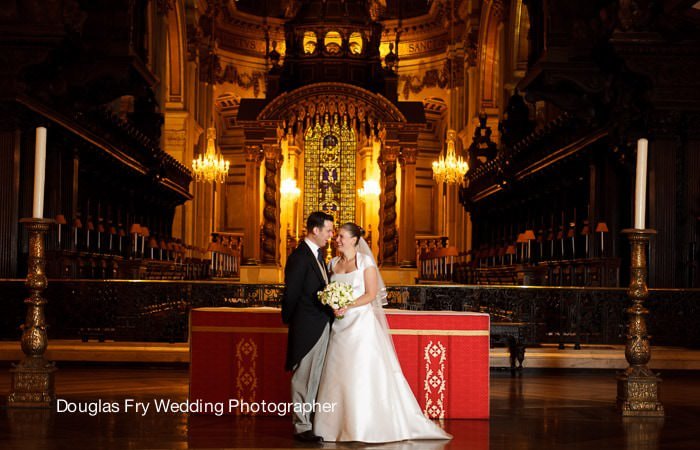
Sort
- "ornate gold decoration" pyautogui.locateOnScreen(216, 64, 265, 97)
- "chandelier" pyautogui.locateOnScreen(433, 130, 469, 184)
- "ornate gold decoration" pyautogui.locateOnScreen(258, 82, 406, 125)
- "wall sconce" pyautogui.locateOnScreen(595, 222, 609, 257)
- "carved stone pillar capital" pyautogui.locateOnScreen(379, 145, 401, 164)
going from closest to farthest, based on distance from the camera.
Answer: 1. "wall sconce" pyautogui.locateOnScreen(595, 222, 609, 257)
2. "chandelier" pyautogui.locateOnScreen(433, 130, 469, 184)
3. "ornate gold decoration" pyautogui.locateOnScreen(258, 82, 406, 125)
4. "carved stone pillar capital" pyautogui.locateOnScreen(379, 145, 401, 164)
5. "ornate gold decoration" pyautogui.locateOnScreen(216, 64, 265, 97)

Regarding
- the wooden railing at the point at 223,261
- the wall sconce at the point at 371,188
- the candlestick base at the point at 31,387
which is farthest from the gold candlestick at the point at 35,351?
the wall sconce at the point at 371,188

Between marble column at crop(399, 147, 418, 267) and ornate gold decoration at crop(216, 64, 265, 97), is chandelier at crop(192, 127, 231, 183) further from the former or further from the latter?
ornate gold decoration at crop(216, 64, 265, 97)

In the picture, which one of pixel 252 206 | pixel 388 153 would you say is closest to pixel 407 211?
pixel 388 153

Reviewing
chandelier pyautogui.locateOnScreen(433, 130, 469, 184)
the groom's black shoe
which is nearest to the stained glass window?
chandelier pyautogui.locateOnScreen(433, 130, 469, 184)

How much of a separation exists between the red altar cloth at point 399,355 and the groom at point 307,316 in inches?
49.5

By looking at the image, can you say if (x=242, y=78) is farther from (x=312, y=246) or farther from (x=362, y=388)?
(x=362, y=388)

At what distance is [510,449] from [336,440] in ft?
3.96

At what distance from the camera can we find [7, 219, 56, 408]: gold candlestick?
317 inches

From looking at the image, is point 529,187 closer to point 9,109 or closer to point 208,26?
point 9,109

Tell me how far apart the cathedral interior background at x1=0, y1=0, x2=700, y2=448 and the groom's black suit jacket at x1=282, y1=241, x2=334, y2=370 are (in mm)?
2613

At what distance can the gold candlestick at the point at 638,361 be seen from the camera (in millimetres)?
8141

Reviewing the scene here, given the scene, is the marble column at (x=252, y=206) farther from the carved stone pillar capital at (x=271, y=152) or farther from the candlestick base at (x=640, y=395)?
the candlestick base at (x=640, y=395)

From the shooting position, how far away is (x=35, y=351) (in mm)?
8172

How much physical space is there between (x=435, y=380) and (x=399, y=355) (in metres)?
0.37
